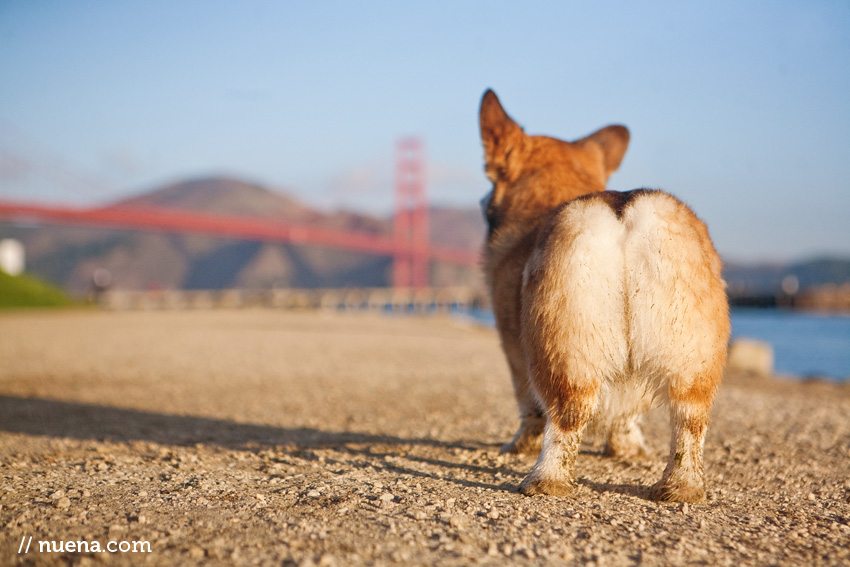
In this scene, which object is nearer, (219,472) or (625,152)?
(219,472)

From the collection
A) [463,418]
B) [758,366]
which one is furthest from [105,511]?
[758,366]

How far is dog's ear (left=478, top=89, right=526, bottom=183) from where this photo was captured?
14.1ft

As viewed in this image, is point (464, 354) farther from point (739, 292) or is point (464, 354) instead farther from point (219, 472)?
point (739, 292)

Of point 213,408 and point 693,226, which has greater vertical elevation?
point 693,226

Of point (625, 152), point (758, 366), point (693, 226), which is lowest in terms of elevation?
point (758, 366)

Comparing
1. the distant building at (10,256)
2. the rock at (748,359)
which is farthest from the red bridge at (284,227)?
the rock at (748,359)

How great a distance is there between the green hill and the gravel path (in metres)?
22.6

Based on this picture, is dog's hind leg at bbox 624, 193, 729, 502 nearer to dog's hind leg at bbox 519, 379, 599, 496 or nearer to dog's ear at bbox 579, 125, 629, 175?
dog's hind leg at bbox 519, 379, 599, 496

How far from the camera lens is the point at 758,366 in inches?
508

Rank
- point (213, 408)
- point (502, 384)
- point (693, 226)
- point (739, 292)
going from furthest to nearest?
point (739, 292)
point (502, 384)
point (213, 408)
point (693, 226)

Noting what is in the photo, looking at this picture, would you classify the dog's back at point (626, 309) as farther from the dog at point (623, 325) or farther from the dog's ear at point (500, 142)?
the dog's ear at point (500, 142)

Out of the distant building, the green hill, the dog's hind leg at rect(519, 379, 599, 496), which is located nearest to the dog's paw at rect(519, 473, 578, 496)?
the dog's hind leg at rect(519, 379, 599, 496)

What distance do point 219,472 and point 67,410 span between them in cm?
347

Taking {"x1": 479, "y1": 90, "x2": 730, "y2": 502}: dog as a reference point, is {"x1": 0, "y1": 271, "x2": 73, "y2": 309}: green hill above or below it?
below
